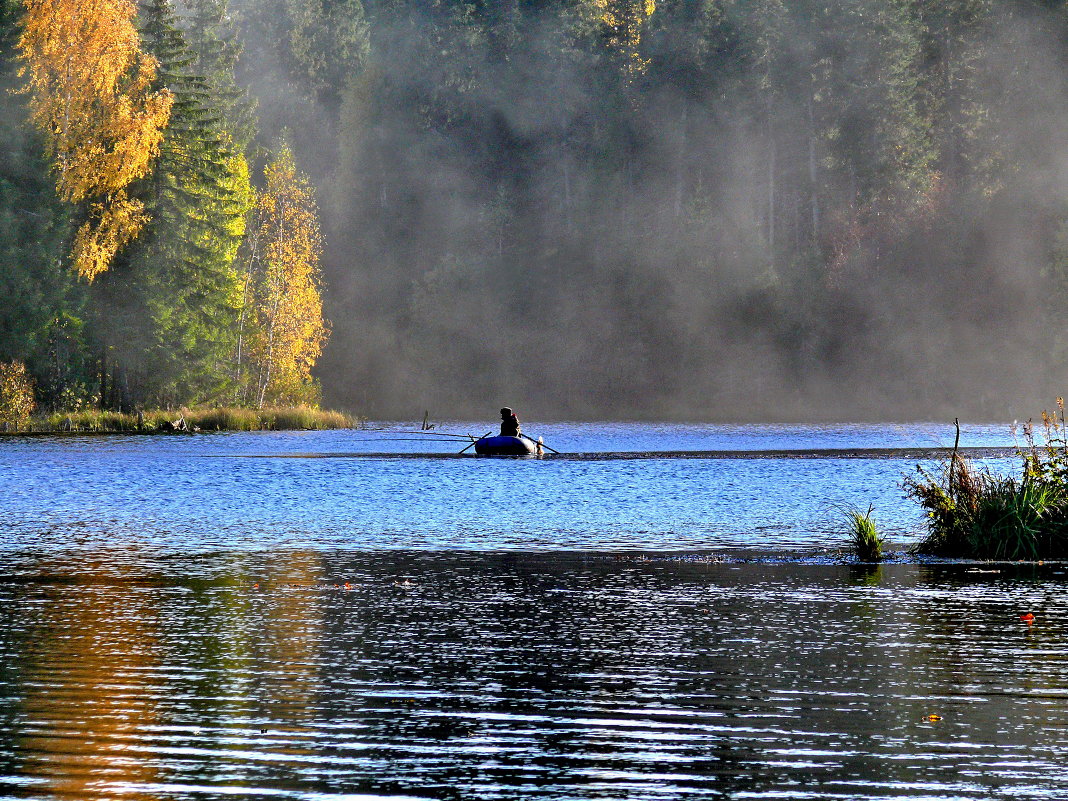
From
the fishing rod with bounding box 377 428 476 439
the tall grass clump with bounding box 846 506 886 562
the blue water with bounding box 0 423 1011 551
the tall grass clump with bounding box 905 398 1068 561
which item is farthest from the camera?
the fishing rod with bounding box 377 428 476 439

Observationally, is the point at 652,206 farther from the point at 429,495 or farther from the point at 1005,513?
the point at 1005,513

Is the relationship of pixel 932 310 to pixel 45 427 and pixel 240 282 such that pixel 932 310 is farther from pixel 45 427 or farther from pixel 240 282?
pixel 45 427

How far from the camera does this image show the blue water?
26375mm

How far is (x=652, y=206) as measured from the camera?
106188mm

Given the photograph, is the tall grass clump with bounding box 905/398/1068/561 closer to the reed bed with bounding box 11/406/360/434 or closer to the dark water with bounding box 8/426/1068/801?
the dark water with bounding box 8/426/1068/801

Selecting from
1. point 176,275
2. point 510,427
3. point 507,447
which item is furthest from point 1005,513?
point 176,275

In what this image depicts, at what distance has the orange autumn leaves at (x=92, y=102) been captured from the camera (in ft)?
191

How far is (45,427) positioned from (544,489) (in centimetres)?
2984

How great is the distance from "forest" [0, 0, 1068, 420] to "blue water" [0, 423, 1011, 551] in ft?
78.9

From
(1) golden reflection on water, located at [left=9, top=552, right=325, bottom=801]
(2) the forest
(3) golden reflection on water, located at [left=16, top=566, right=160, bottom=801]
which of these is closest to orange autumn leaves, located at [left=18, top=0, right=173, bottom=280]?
(2) the forest

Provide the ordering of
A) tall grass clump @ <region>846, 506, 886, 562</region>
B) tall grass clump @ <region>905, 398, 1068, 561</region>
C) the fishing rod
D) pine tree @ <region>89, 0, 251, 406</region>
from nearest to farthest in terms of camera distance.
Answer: tall grass clump @ <region>846, 506, 886, 562</region> < tall grass clump @ <region>905, 398, 1068, 561</region> < the fishing rod < pine tree @ <region>89, 0, 251, 406</region>

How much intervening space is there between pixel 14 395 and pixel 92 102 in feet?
39.1

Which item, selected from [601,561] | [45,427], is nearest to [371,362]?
[45,427]

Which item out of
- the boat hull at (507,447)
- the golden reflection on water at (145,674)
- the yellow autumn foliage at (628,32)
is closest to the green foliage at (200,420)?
the boat hull at (507,447)
